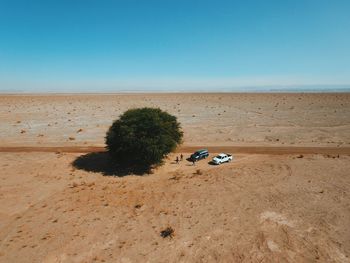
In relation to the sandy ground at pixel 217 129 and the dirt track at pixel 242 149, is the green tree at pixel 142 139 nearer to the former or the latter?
the dirt track at pixel 242 149

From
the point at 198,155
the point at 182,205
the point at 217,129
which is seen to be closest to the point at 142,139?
the point at 198,155

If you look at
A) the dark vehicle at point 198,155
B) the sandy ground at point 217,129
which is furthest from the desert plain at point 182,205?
the sandy ground at point 217,129

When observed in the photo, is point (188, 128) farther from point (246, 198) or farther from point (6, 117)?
point (6, 117)

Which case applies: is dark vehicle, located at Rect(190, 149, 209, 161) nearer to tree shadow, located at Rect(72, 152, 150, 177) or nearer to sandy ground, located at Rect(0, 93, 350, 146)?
tree shadow, located at Rect(72, 152, 150, 177)

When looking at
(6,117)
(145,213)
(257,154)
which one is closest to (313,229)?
(145,213)

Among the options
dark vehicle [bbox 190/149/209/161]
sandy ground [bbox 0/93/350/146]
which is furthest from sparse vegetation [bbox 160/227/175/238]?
sandy ground [bbox 0/93/350/146]
